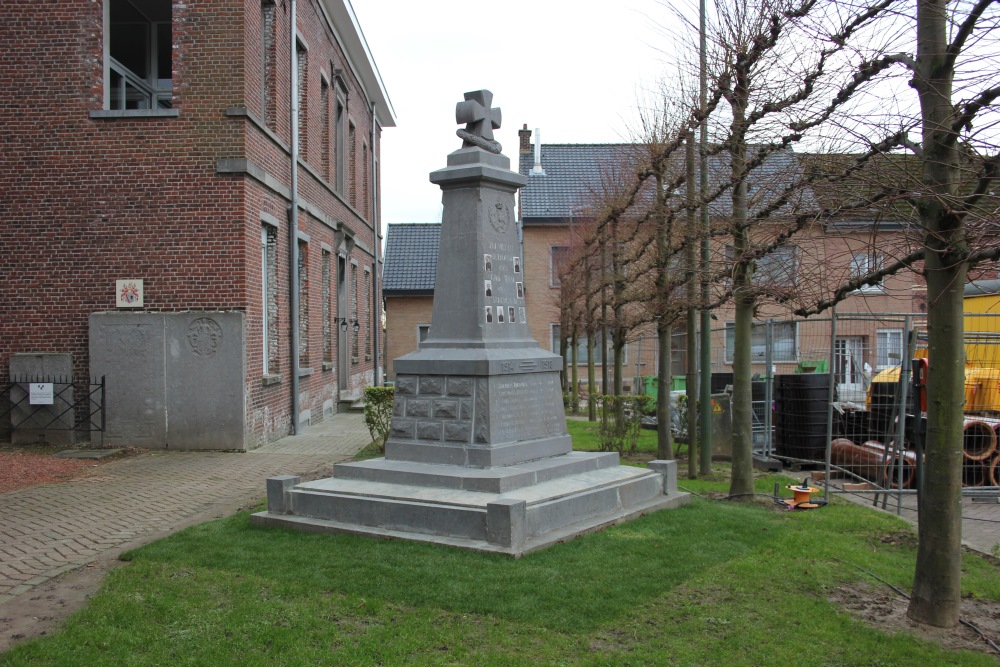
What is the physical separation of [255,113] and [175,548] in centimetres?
930

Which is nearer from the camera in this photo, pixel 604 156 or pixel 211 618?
pixel 211 618

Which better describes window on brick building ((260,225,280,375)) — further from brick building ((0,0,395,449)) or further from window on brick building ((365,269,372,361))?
window on brick building ((365,269,372,361))

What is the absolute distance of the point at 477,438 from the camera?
25.7 ft

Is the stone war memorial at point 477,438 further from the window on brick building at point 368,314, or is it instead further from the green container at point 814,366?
the window on brick building at point 368,314

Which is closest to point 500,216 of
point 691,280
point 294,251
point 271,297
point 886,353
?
point 691,280

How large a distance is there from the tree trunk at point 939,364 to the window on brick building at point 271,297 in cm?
1229

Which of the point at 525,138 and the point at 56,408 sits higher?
the point at 525,138

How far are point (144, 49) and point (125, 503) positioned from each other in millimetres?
12690

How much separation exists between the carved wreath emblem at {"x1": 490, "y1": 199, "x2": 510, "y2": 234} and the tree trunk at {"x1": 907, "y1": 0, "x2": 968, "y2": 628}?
15.0 feet

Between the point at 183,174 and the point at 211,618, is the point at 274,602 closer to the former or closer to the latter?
the point at 211,618

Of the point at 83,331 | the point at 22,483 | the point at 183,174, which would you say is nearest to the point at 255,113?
the point at 183,174

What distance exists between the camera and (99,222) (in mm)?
13266

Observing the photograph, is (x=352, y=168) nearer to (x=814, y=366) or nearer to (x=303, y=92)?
(x=303, y=92)

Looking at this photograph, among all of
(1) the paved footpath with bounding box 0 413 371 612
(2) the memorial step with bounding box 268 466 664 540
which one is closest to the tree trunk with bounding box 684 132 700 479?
(2) the memorial step with bounding box 268 466 664 540
